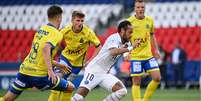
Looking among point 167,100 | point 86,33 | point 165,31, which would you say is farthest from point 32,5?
point 86,33

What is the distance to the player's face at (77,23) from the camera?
13070mm

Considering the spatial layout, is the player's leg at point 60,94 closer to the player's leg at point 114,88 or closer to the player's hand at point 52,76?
the player's leg at point 114,88

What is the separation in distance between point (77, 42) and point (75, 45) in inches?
3.2

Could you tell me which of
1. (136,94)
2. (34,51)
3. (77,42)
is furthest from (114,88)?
(136,94)

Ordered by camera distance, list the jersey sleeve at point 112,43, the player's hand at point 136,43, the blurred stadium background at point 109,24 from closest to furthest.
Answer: the jersey sleeve at point 112,43 → the player's hand at point 136,43 → the blurred stadium background at point 109,24

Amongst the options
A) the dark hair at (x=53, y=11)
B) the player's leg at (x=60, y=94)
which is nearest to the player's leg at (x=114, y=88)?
the player's leg at (x=60, y=94)

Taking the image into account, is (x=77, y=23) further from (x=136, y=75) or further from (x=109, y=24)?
(x=109, y=24)

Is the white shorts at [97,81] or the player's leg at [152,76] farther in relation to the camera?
the player's leg at [152,76]

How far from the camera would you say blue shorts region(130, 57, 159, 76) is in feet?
49.4

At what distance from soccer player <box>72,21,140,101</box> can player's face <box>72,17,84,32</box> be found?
895 millimetres

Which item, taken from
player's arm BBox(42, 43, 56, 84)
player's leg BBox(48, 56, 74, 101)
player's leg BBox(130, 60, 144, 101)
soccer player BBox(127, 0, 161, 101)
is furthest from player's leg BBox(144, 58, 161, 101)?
player's arm BBox(42, 43, 56, 84)

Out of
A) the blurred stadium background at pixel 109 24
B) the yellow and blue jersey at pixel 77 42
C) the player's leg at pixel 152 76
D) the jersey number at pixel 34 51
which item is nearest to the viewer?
the jersey number at pixel 34 51

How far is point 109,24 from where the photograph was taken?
28.1 meters

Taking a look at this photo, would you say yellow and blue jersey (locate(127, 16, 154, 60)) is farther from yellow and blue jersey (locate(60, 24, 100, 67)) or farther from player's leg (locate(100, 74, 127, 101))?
player's leg (locate(100, 74, 127, 101))
